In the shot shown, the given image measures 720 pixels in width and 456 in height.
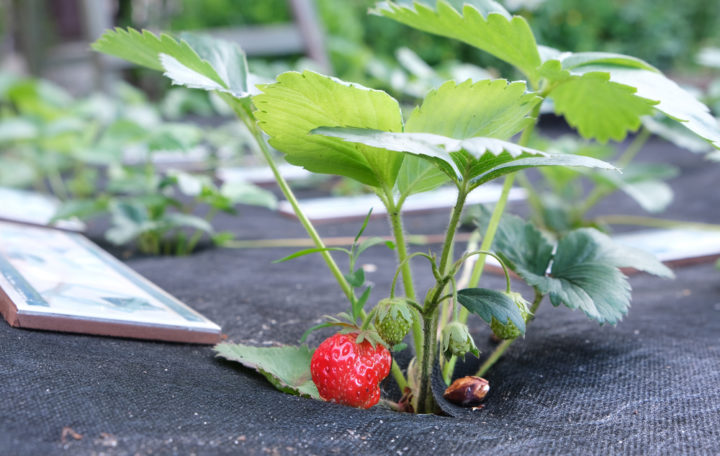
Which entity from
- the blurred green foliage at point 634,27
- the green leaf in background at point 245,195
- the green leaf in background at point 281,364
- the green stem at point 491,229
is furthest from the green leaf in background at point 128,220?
the blurred green foliage at point 634,27

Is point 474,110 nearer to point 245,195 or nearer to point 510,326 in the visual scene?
point 510,326

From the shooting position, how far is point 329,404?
2.29ft

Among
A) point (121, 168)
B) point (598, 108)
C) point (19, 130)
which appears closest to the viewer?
point (598, 108)

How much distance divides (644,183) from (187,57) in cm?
130

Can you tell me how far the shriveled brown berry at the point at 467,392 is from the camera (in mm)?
748

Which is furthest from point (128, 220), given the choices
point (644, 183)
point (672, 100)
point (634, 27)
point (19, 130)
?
point (634, 27)

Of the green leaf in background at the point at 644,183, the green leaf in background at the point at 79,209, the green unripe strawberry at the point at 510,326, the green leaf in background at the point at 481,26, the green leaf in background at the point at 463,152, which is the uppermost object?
the green leaf in background at the point at 481,26

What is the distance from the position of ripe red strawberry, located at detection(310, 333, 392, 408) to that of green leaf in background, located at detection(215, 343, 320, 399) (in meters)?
0.04

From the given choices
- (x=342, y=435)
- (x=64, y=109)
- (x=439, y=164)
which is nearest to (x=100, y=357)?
(x=342, y=435)

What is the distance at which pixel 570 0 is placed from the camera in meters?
4.71

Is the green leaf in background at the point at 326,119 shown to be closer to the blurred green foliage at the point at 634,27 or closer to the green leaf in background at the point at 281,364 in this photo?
the green leaf in background at the point at 281,364

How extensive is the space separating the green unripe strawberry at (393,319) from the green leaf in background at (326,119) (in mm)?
126

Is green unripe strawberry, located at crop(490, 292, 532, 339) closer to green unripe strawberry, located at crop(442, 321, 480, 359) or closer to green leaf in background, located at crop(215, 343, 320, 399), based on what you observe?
green unripe strawberry, located at crop(442, 321, 480, 359)

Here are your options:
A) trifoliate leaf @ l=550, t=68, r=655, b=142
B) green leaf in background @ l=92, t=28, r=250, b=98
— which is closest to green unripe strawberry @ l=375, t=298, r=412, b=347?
green leaf in background @ l=92, t=28, r=250, b=98
